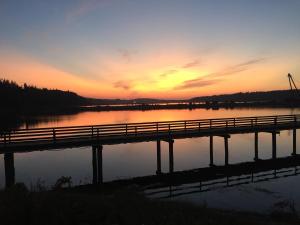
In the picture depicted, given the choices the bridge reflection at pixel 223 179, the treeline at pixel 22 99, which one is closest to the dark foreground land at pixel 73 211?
the bridge reflection at pixel 223 179

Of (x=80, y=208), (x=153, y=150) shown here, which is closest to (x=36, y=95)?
(x=153, y=150)

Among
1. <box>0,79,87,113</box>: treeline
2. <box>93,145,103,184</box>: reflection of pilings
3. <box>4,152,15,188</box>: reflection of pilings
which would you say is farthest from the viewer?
<box>0,79,87,113</box>: treeline

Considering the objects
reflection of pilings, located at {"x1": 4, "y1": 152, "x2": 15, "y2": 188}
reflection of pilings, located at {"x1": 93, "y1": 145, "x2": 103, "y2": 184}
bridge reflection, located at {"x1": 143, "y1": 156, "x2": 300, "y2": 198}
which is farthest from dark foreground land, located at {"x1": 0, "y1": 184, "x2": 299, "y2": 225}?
reflection of pilings, located at {"x1": 93, "y1": 145, "x2": 103, "y2": 184}

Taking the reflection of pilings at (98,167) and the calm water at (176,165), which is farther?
the reflection of pilings at (98,167)

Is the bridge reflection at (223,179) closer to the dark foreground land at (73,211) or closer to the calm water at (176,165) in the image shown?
the calm water at (176,165)

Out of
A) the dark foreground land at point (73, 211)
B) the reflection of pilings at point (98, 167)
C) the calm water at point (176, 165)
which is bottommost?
the calm water at point (176, 165)

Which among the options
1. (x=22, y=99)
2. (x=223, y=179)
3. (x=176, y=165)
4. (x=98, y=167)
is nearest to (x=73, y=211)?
(x=98, y=167)

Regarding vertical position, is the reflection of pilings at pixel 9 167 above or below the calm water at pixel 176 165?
above

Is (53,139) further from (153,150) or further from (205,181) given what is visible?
(153,150)

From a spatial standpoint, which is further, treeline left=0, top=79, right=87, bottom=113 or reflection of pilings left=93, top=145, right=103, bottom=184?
treeline left=0, top=79, right=87, bottom=113

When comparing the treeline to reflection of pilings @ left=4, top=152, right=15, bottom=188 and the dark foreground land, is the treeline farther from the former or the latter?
the dark foreground land

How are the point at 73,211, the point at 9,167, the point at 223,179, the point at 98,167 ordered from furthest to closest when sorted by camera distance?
the point at 98,167, the point at 223,179, the point at 9,167, the point at 73,211

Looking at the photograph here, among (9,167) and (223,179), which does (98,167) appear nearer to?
(9,167)

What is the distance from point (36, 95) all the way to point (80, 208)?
559 feet
